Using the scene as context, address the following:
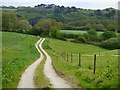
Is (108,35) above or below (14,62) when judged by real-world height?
below

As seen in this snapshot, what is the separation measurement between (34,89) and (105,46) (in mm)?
106434

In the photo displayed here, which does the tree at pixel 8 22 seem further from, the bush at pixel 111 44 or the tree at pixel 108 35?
the bush at pixel 111 44

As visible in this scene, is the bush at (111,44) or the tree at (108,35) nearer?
the bush at (111,44)

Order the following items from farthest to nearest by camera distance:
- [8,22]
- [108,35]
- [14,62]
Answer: [8,22] < [108,35] < [14,62]

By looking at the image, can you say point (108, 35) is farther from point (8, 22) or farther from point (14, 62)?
point (14, 62)

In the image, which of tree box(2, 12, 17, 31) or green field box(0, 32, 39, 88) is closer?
green field box(0, 32, 39, 88)

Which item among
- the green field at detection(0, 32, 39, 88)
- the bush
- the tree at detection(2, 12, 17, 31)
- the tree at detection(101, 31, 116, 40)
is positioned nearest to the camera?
the green field at detection(0, 32, 39, 88)

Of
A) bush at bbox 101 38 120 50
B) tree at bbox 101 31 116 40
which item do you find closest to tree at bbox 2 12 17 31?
tree at bbox 101 31 116 40

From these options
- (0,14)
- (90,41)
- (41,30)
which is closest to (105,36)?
(90,41)

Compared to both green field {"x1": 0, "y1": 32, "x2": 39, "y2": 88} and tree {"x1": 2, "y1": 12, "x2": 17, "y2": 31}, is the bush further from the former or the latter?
green field {"x1": 0, "y1": 32, "x2": 39, "y2": 88}

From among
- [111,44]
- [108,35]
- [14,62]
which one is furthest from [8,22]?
[14,62]

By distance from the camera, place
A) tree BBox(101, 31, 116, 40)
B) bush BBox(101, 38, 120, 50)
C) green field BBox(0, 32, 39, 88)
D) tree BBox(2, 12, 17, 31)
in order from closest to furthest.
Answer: green field BBox(0, 32, 39, 88) < bush BBox(101, 38, 120, 50) < tree BBox(101, 31, 116, 40) < tree BBox(2, 12, 17, 31)

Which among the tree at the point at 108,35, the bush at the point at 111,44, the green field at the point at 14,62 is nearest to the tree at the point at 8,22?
the tree at the point at 108,35

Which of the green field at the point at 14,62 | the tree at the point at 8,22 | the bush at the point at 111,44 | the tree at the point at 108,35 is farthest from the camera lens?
the tree at the point at 8,22
